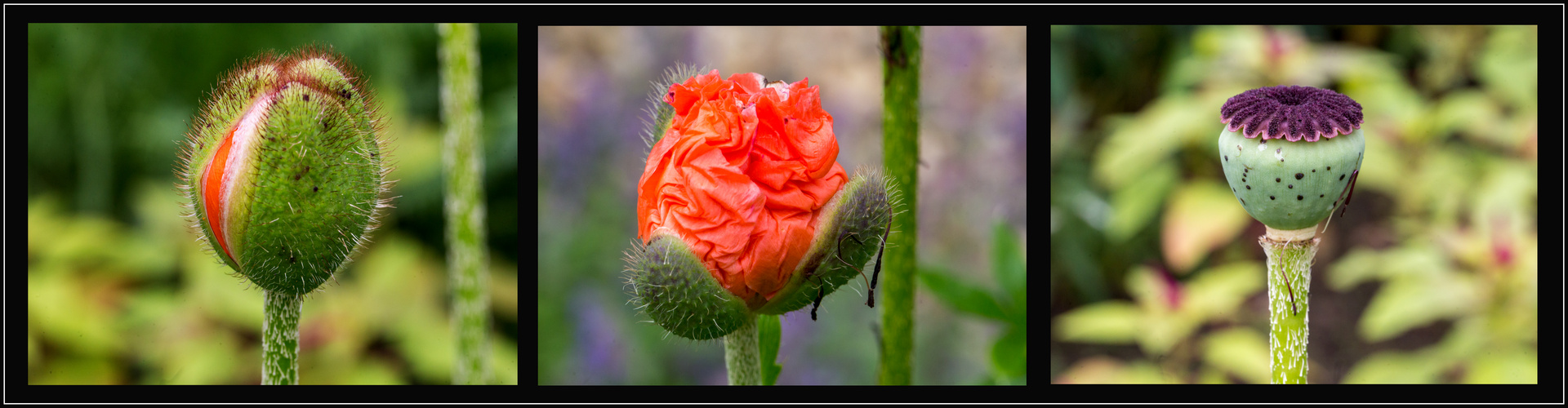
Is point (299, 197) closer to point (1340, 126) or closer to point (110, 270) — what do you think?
point (1340, 126)

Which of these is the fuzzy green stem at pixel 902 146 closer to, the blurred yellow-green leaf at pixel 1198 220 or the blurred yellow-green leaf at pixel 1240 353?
the blurred yellow-green leaf at pixel 1198 220

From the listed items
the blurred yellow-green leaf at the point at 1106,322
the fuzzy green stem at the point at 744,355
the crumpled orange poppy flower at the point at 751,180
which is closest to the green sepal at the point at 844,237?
the crumpled orange poppy flower at the point at 751,180

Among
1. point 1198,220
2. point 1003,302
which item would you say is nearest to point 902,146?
point 1003,302

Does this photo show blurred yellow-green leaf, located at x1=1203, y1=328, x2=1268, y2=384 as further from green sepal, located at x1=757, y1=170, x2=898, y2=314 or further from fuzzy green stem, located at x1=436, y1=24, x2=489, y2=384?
fuzzy green stem, located at x1=436, y1=24, x2=489, y2=384

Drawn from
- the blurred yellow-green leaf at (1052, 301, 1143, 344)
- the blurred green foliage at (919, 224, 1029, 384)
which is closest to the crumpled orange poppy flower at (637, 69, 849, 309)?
the blurred green foliage at (919, 224, 1029, 384)

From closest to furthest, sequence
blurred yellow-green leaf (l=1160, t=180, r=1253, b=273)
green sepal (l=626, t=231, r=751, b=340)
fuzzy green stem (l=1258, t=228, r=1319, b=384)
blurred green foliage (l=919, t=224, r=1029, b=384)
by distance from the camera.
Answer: green sepal (l=626, t=231, r=751, b=340)
fuzzy green stem (l=1258, t=228, r=1319, b=384)
blurred green foliage (l=919, t=224, r=1029, b=384)
blurred yellow-green leaf (l=1160, t=180, r=1253, b=273)

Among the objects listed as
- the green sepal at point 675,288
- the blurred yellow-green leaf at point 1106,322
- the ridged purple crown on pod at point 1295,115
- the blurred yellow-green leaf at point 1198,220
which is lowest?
the green sepal at point 675,288
